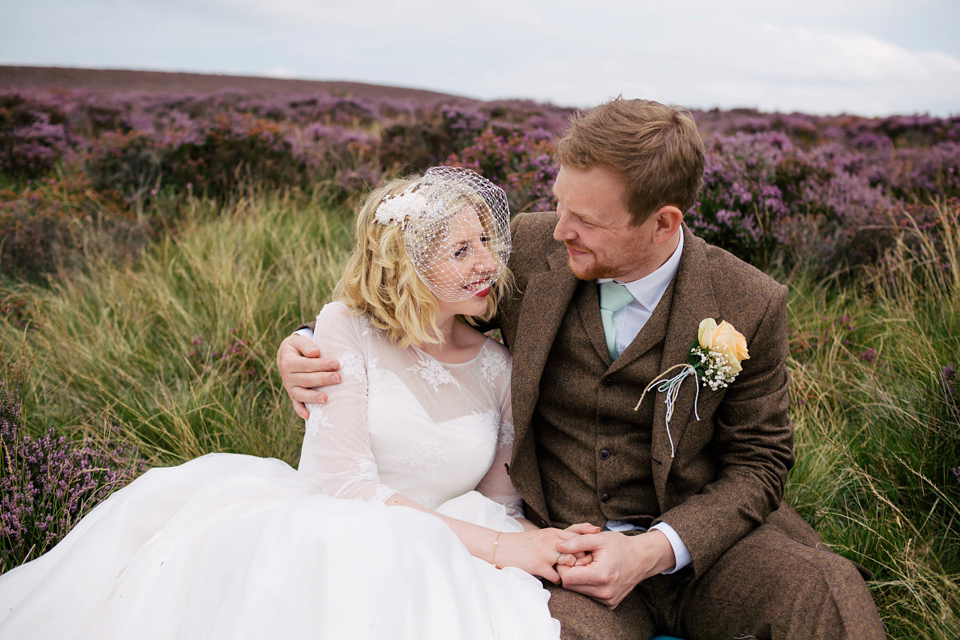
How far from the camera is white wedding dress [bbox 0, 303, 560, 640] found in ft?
5.85

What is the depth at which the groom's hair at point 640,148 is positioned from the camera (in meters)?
2.29

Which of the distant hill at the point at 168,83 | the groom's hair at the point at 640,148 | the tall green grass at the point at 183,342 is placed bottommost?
the tall green grass at the point at 183,342

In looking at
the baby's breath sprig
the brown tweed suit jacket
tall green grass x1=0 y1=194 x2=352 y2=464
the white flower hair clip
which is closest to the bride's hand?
the brown tweed suit jacket

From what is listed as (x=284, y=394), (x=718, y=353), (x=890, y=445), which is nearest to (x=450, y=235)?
(x=718, y=353)

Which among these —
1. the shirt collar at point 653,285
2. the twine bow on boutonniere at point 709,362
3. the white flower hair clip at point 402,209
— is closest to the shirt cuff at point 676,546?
the twine bow on boutonniere at point 709,362

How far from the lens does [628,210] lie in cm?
235

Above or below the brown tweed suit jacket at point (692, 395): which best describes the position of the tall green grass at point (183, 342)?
below

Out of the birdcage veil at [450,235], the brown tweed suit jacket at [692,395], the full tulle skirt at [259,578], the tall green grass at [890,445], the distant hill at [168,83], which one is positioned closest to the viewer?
the full tulle skirt at [259,578]

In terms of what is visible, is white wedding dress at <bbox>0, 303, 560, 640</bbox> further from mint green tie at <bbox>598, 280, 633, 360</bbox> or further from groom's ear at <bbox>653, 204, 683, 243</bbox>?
groom's ear at <bbox>653, 204, 683, 243</bbox>

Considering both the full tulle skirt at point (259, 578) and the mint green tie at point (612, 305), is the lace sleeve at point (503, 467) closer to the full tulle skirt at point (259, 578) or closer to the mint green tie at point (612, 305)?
the mint green tie at point (612, 305)

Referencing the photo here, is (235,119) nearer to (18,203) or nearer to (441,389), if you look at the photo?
(18,203)

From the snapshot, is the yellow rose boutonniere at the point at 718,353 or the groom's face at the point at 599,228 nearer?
the yellow rose boutonniere at the point at 718,353

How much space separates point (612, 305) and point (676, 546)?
843 mm

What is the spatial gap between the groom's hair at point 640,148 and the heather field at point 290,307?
5.04 ft
